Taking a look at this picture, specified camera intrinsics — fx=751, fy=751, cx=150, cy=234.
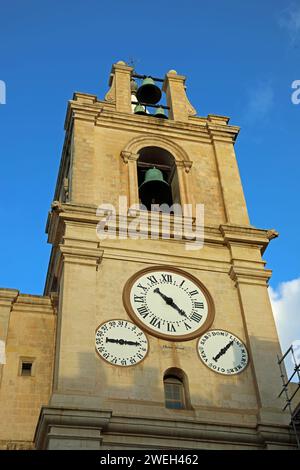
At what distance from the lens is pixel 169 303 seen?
60.0 feet

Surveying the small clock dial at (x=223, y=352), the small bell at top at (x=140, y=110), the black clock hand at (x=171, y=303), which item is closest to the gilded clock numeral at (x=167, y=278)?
the black clock hand at (x=171, y=303)

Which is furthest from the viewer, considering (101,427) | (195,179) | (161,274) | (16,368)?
(195,179)

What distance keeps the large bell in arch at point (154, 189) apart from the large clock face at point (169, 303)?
3.87 m

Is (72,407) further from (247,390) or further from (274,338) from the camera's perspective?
(274,338)

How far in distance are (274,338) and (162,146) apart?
7790 mm

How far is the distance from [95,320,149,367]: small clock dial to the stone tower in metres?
0.03

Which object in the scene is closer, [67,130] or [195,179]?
[195,179]

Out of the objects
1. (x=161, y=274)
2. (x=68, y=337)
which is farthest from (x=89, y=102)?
(x=68, y=337)

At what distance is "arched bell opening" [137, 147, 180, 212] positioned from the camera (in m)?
22.3

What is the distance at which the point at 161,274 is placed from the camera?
19.0 metres

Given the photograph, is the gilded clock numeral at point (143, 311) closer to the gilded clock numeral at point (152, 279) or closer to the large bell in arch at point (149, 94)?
the gilded clock numeral at point (152, 279)

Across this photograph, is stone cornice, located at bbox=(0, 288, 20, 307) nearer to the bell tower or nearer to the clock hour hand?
the bell tower

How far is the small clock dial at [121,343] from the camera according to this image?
16672 mm

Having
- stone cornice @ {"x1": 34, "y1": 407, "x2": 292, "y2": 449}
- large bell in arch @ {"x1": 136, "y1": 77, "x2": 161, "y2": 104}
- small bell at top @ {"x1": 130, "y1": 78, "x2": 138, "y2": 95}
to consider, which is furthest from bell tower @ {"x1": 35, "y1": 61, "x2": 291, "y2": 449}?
small bell at top @ {"x1": 130, "y1": 78, "x2": 138, "y2": 95}
